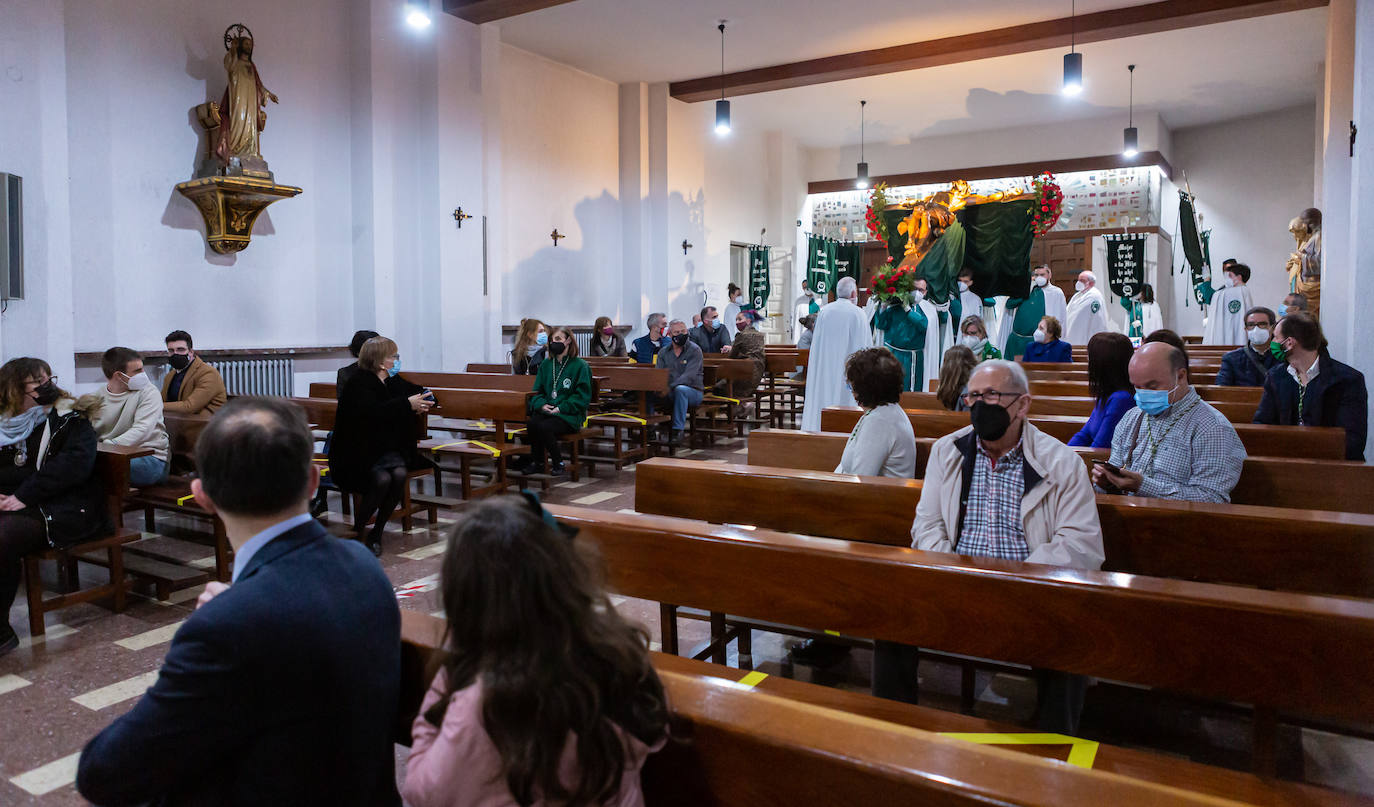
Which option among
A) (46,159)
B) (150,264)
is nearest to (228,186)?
(150,264)

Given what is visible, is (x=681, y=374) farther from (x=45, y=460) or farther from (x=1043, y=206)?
(x=45, y=460)

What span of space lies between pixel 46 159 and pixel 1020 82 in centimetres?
1221

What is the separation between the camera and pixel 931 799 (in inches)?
44.4

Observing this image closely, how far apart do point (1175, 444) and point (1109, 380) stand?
555 millimetres

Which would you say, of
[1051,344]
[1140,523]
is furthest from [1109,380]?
[1051,344]

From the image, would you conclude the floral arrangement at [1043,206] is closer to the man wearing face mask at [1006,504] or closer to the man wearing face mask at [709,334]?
the man wearing face mask at [709,334]

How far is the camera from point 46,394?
3.78 m

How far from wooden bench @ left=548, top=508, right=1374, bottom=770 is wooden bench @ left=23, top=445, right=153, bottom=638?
2582 mm

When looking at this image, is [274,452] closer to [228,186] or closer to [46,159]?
[46,159]

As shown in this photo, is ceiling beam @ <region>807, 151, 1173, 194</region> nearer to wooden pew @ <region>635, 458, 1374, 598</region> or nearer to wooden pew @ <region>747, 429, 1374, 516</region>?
wooden pew @ <region>747, 429, 1374, 516</region>

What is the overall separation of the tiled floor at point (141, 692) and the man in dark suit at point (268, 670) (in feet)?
3.11

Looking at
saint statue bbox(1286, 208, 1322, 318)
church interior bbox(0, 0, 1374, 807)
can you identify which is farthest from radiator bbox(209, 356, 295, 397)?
saint statue bbox(1286, 208, 1322, 318)

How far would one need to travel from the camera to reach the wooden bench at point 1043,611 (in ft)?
5.67

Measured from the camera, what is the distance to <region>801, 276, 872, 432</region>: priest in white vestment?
699cm
